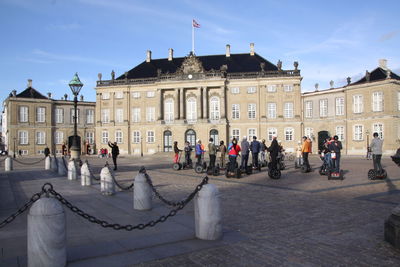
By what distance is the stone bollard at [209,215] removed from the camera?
18.2 feet

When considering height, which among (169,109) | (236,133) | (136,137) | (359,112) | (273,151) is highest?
(169,109)

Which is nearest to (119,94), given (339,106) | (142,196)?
(339,106)

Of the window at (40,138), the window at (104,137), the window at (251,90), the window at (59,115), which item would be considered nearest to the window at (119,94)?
the window at (104,137)

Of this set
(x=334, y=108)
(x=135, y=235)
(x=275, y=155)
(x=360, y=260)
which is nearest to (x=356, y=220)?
(x=360, y=260)

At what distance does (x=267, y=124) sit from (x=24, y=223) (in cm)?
4494

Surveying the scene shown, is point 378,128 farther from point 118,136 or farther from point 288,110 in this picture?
point 118,136

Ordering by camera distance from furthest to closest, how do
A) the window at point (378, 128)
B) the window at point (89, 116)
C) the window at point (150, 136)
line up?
the window at point (89, 116), the window at point (150, 136), the window at point (378, 128)

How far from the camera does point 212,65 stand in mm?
55062

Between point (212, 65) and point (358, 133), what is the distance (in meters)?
24.7

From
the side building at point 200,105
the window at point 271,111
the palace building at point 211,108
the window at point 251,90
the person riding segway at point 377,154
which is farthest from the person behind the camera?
the window at point 251,90

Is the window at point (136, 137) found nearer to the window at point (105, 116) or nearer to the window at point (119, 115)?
the window at point (119, 115)

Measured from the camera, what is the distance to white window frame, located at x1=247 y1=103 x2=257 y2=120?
50.2 m

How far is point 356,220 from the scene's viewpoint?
6.74 meters

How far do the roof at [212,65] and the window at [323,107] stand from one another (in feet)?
28.9
